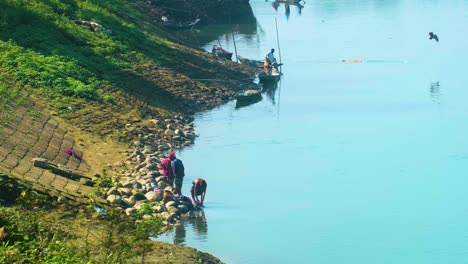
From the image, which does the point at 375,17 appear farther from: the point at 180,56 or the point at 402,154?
the point at 402,154

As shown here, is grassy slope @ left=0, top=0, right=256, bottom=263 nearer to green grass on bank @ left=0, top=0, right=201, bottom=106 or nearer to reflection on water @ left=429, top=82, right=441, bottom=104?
green grass on bank @ left=0, top=0, right=201, bottom=106

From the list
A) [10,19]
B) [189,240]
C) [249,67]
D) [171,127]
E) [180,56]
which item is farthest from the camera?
[249,67]

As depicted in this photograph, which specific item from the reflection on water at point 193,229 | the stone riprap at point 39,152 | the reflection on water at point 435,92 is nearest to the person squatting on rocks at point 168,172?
the reflection on water at point 193,229

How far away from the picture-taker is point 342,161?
28.2m

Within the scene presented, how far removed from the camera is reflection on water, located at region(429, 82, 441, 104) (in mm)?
38062

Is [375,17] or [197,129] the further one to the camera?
[375,17]

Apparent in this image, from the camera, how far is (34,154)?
22484mm

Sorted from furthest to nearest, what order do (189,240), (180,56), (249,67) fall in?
(249,67) < (180,56) < (189,240)

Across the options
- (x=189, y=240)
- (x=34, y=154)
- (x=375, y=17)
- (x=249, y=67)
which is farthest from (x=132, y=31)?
(x=375, y=17)

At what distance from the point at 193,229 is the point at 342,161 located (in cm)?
888

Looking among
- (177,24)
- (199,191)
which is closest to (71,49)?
(199,191)

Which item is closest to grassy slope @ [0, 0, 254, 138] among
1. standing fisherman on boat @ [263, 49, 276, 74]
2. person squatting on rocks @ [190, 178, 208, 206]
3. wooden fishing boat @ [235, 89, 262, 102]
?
wooden fishing boat @ [235, 89, 262, 102]

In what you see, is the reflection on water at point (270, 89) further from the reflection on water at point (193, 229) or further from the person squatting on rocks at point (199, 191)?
the reflection on water at point (193, 229)

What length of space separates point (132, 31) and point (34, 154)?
1912 centimetres
